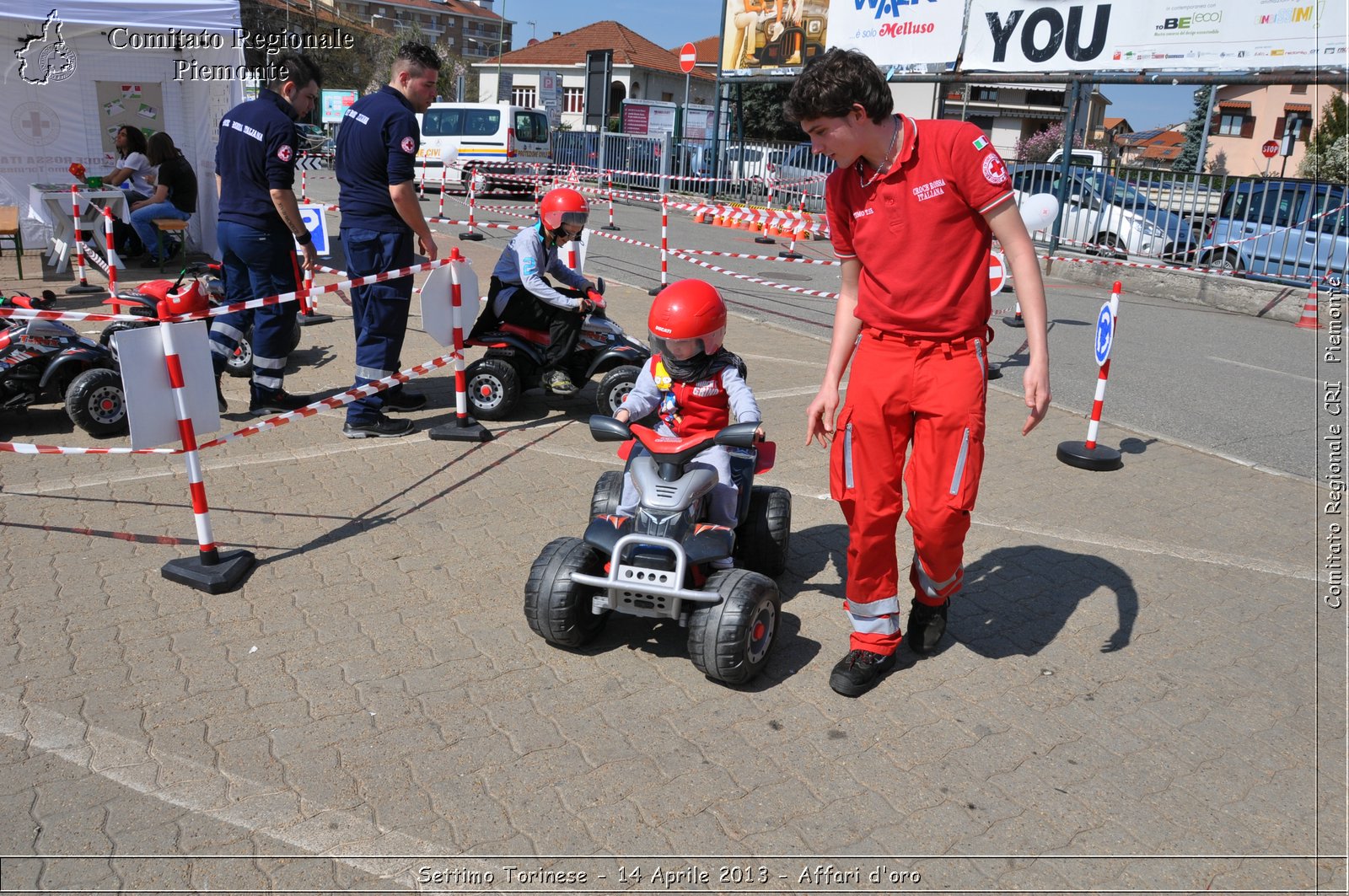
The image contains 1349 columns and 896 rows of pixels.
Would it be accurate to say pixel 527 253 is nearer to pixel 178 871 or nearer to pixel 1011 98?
pixel 178 871

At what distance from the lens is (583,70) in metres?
67.9

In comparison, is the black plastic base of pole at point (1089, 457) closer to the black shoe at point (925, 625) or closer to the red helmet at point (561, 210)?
the black shoe at point (925, 625)

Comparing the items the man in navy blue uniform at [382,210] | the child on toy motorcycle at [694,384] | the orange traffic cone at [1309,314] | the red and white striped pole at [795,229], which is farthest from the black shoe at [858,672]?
the red and white striped pole at [795,229]

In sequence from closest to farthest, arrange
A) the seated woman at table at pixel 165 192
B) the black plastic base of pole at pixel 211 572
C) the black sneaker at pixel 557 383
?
1. the black plastic base of pole at pixel 211 572
2. the black sneaker at pixel 557 383
3. the seated woman at table at pixel 165 192

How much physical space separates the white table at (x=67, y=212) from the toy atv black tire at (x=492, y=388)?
772 cm

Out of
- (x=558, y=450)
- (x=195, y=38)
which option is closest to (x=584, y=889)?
(x=558, y=450)

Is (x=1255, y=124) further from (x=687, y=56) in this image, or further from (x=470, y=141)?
(x=470, y=141)

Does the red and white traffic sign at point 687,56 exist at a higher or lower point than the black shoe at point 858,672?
higher

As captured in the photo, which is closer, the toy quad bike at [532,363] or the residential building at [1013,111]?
the toy quad bike at [532,363]

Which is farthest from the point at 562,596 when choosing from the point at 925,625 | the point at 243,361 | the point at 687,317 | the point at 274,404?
the point at 243,361

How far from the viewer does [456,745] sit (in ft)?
10.7

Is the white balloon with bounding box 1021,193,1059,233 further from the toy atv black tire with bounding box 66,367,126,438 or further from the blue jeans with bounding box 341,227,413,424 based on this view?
the toy atv black tire with bounding box 66,367,126,438

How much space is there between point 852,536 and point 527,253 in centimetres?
378

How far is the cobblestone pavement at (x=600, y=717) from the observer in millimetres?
2811
